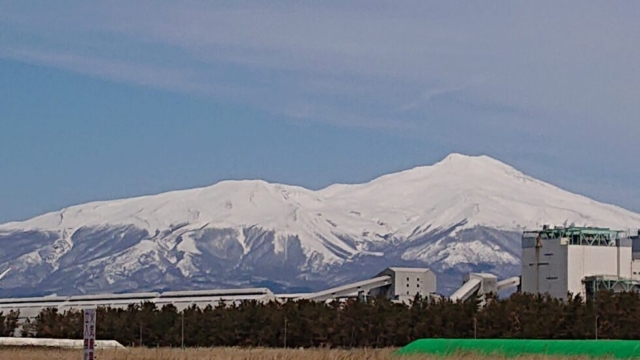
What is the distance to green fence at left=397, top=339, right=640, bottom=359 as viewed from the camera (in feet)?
158

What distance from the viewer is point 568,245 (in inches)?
4651

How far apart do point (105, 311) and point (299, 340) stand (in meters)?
22.7

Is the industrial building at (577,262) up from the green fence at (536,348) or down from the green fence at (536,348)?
up

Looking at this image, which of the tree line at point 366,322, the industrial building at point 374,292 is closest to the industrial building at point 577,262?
the industrial building at point 374,292

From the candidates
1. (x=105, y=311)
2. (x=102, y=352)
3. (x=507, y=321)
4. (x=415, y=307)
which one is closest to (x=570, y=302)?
(x=507, y=321)

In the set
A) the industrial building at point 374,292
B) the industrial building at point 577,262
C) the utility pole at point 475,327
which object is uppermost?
the industrial building at point 577,262

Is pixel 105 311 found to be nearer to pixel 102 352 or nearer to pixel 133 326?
pixel 133 326

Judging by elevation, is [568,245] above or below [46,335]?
above

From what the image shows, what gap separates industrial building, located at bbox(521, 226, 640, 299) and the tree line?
19348 mm

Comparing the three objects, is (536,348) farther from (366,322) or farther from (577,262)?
(577,262)

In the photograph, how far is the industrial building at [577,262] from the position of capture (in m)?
118

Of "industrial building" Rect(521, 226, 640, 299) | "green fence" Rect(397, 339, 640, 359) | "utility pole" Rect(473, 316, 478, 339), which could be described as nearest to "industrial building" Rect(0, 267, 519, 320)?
"industrial building" Rect(521, 226, 640, 299)

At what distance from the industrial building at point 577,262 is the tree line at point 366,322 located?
19348 mm

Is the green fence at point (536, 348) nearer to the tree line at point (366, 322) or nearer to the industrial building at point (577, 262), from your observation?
→ the tree line at point (366, 322)
